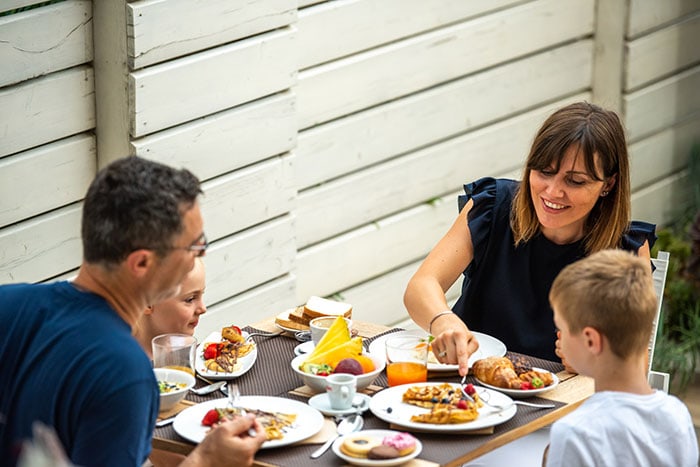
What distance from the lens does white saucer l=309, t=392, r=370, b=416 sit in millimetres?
2707

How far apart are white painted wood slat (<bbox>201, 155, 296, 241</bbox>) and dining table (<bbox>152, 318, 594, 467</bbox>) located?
761mm

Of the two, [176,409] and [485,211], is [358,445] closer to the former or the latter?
[176,409]

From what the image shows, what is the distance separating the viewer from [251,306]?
4.24m

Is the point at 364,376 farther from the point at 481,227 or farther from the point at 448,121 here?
the point at 448,121

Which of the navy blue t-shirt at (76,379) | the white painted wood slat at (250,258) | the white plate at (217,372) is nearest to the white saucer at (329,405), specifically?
the white plate at (217,372)

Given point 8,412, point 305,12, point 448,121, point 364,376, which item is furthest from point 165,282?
point 448,121

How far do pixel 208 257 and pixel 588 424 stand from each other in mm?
1966

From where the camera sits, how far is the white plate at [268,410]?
2.55m

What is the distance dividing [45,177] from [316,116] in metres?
1.26

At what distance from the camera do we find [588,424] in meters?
2.34

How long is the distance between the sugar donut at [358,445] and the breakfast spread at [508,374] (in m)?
0.46

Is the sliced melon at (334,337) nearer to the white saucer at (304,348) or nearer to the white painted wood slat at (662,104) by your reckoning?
the white saucer at (304,348)

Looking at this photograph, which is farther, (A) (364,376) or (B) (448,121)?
(B) (448,121)

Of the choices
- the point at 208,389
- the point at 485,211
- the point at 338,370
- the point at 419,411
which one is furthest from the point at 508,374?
the point at 485,211
